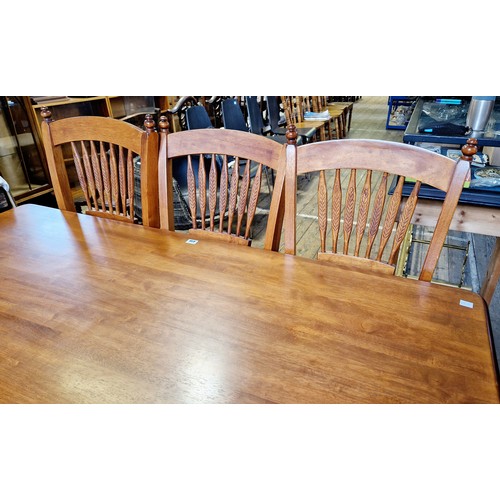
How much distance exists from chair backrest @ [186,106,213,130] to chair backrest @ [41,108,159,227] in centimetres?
149

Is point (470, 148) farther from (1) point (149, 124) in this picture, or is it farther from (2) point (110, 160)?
(2) point (110, 160)

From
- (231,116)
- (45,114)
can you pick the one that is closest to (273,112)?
(231,116)

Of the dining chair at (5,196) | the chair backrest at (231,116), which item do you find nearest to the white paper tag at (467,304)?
the dining chair at (5,196)

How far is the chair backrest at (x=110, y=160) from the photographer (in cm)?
125

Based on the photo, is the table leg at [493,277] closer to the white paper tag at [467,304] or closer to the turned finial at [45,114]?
the white paper tag at [467,304]

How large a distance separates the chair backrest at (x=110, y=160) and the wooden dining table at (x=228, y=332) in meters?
0.32

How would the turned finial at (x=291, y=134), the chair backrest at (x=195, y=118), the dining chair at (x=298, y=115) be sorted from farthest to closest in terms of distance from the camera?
the dining chair at (x=298, y=115)
the chair backrest at (x=195, y=118)
the turned finial at (x=291, y=134)

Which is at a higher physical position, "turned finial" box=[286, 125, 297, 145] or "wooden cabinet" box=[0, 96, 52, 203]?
"turned finial" box=[286, 125, 297, 145]

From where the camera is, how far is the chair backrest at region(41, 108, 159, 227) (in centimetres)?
125

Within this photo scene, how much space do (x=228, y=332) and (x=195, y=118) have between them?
8.04ft

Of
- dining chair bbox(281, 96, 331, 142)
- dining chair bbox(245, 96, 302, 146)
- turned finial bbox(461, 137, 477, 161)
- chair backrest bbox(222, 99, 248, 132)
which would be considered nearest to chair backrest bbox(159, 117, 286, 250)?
turned finial bbox(461, 137, 477, 161)

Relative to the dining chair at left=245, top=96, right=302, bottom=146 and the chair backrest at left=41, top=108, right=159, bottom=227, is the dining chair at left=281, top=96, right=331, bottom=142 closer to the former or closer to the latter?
the dining chair at left=245, top=96, right=302, bottom=146

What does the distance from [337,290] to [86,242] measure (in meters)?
0.79
